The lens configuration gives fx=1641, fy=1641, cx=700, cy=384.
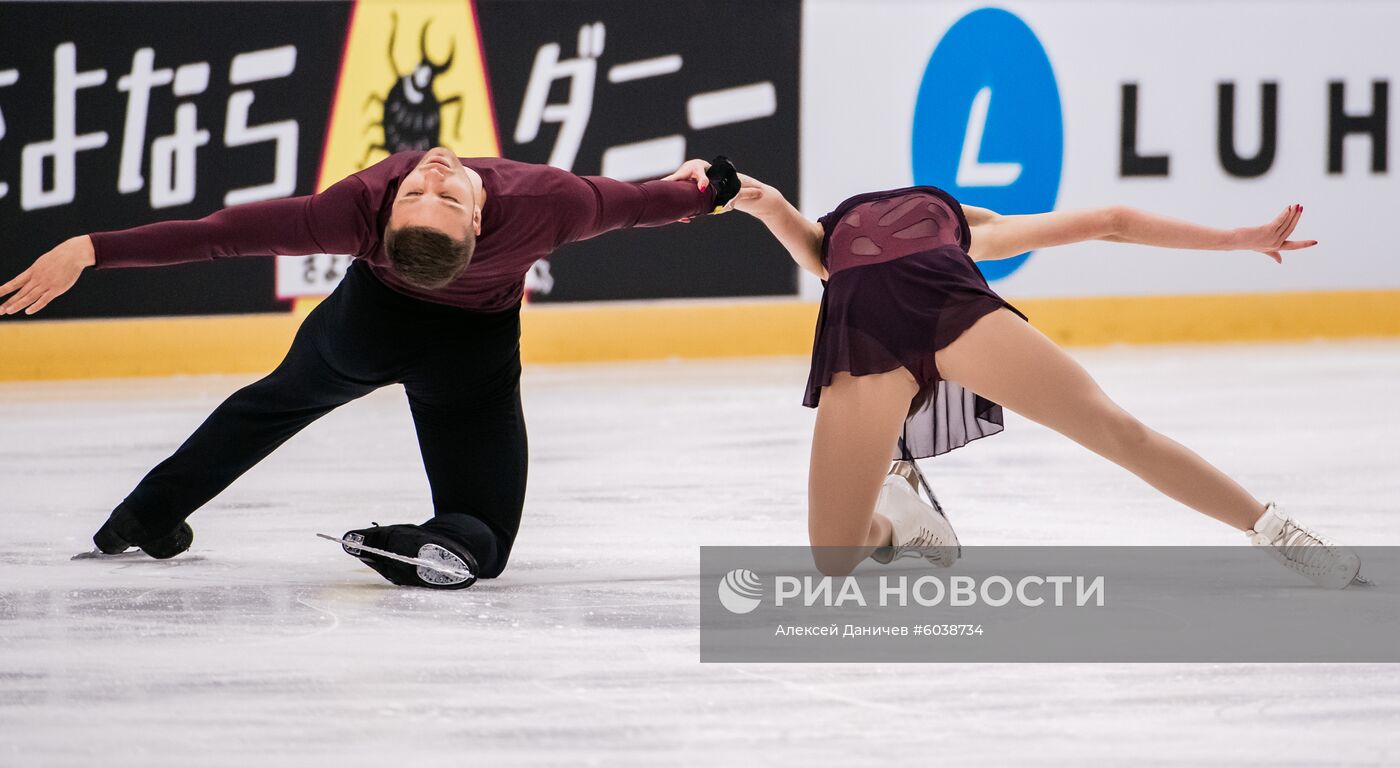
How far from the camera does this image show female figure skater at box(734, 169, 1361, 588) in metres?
2.83

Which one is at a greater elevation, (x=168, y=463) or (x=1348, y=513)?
(x=168, y=463)

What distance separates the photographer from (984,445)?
15.9ft

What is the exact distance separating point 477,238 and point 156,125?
164 inches

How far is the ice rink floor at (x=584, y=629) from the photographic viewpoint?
2.14 metres

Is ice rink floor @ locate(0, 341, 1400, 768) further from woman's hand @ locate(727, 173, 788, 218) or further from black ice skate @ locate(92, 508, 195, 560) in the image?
woman's hand @ locate(727, 173, 788, 218)

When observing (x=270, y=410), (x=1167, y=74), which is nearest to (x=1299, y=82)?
(x=1167, y=74)

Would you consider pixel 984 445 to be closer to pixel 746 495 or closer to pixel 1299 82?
pixel 746 495

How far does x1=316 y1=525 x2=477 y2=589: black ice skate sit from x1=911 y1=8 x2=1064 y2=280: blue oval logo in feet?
15.4

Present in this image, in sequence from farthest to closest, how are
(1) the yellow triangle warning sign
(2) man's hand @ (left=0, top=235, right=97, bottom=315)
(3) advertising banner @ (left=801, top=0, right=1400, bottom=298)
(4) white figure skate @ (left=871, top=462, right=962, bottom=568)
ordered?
(3) advertising banner @ (left=801, top=0, right=1400, bottom=298) < (1) the yellow triangle warning sign < (4) white figure skate @ (left=871, top=462, right=962, bottom=568) < (2) man's hand @ (left=0, top=235, right=97, bottom=315)

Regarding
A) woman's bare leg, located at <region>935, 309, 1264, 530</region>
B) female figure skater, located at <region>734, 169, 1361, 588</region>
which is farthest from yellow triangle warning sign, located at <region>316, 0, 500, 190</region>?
woman's bare leg, located at <region>935, 309, 1264, 530</region>

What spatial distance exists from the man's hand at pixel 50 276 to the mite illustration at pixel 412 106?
4178mm

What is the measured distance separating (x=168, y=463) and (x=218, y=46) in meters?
3.77

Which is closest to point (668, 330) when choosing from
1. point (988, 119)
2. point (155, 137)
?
point (988, 119)

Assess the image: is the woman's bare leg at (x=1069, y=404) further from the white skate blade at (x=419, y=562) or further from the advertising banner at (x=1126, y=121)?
the advertising banner at (x=1126, y=121)
